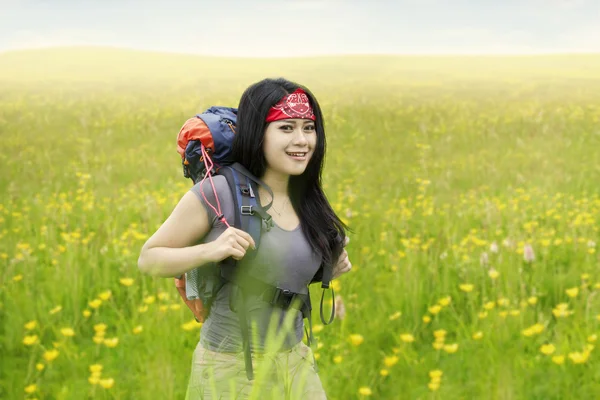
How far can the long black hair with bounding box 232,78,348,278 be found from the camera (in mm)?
2389

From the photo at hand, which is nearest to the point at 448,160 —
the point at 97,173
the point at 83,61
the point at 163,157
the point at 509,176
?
the point at 509,176

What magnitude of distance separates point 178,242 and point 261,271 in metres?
0.30

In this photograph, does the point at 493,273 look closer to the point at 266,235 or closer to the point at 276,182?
the point at 276,182

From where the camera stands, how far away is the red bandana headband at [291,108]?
2.39 m

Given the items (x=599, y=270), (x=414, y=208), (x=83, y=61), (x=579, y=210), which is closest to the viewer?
(x=599, y=270)

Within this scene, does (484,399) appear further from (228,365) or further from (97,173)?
(97,173)

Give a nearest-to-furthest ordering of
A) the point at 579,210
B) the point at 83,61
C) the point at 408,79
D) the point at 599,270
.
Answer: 1. the point at 599,270
2. the point at 579,210
3. the point at 408,79
4. the point at 83,61

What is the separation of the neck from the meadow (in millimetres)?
727

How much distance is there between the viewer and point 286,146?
2.39 meters

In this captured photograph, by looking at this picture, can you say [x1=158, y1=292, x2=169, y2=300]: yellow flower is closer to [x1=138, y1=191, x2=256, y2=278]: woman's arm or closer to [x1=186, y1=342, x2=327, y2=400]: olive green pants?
[x1=186, y1=342, x2=327, y2=400]: olive green pants

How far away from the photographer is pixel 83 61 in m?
37.2

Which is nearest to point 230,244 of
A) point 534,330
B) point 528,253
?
point 534,330

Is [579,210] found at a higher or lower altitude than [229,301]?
lower

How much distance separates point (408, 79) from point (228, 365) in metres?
26.9
